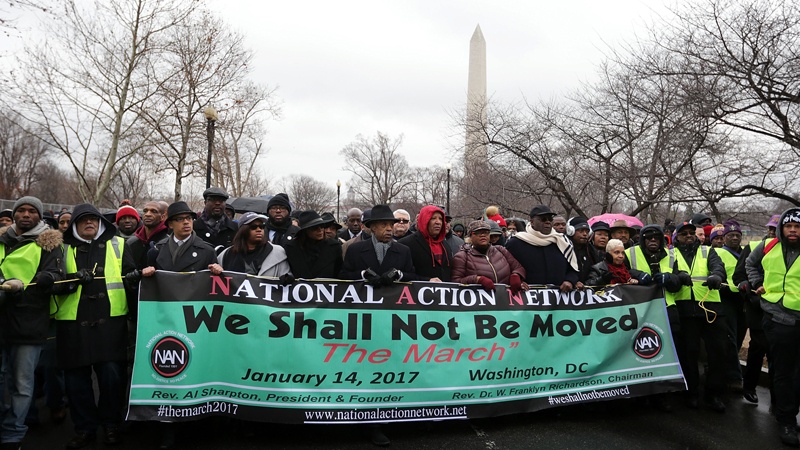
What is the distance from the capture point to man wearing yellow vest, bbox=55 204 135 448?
4.12 meters

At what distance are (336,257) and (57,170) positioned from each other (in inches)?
3107

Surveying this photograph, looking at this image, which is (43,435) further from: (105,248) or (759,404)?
(759,404)

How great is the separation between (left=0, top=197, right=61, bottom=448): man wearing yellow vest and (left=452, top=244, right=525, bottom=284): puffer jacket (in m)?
3.54

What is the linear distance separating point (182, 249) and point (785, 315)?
5600 millimetres

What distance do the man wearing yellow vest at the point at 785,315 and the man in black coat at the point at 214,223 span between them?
597 cm

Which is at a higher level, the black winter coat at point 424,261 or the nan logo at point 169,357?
the black winter coat at point 424,261

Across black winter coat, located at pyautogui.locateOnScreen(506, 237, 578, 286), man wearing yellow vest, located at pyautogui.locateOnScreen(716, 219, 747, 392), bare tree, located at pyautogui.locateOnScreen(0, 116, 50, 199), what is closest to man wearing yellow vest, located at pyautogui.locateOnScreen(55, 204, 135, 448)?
black winter coat, located at pyautogui.locateOnScreen(506, 237, 578, 286)

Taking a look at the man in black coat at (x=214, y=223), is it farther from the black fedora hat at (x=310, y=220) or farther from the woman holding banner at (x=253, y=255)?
the black fedora hat at (x=310, y=220)

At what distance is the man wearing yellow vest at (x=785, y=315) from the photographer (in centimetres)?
467

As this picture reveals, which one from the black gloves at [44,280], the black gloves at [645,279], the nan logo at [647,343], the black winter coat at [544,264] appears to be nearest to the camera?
the black gloves at [44,280]

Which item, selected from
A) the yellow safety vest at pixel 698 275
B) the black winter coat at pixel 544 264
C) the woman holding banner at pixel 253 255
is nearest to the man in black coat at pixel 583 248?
the black winter coat at pixel 544 264

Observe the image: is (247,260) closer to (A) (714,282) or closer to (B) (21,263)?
(B) (21,263)

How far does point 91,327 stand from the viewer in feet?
13.7

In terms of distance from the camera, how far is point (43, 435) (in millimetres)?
4461
